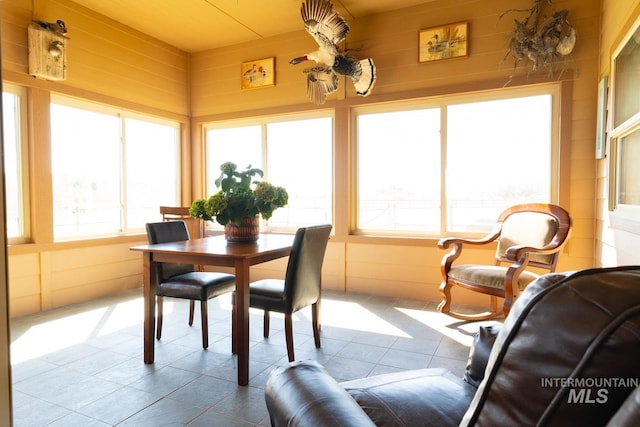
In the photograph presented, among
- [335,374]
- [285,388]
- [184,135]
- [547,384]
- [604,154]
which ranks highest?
[184,135]

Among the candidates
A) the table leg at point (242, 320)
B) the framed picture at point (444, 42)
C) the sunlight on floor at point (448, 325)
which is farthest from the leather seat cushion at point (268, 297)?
the framed picture at point (444, 42)

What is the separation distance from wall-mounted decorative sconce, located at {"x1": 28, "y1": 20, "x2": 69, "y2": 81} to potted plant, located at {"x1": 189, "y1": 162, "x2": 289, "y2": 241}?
87.2 inches

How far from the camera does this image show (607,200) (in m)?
2.86

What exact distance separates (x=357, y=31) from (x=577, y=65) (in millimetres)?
2169

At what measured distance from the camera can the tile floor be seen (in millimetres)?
1933

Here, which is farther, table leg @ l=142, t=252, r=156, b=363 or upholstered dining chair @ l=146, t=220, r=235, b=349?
upholstered dining chair @ l=146, t=220, r=235, b=349

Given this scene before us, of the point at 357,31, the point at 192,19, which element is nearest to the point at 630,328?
the point at 357,31

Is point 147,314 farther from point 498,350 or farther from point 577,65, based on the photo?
point 577,65

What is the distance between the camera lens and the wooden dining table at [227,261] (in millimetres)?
2205

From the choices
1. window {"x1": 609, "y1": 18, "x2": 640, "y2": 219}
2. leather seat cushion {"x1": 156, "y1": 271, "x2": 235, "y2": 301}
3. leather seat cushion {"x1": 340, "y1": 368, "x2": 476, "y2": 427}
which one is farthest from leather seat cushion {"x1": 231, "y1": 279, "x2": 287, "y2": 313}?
window {"x1": 609, "y1": 18, "x2": 640, "y2": 219}

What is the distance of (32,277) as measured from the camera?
3572 mm

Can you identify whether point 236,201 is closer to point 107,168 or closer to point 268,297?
point 268,297

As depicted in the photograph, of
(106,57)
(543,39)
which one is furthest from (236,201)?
(543,39)

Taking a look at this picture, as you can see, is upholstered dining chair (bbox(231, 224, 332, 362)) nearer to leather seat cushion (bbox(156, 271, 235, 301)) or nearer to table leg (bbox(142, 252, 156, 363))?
leather seat cushion (bbox(156, 271, 235, 301))
